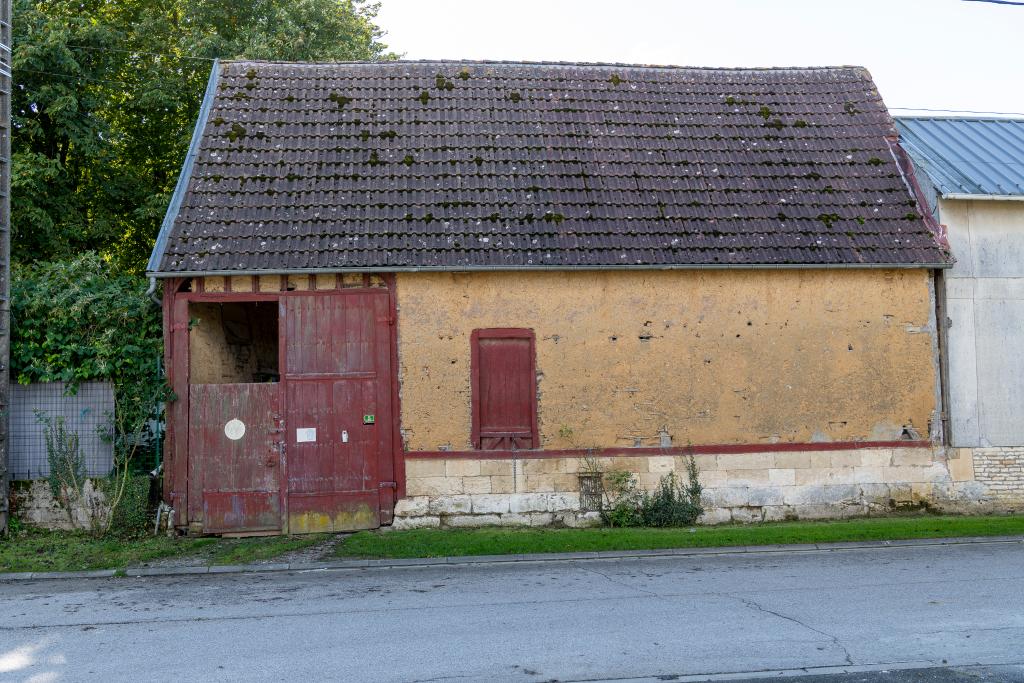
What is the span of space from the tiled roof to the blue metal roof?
0.52 m

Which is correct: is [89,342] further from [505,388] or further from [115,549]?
[505,388]

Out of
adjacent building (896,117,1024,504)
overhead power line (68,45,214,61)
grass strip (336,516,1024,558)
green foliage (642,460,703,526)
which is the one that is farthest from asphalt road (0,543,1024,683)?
overhead power line (68,45,214,61)

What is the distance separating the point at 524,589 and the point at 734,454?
4.58 m

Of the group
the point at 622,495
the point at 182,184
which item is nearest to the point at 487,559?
the point at 622,495

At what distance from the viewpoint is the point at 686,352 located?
40.0ft

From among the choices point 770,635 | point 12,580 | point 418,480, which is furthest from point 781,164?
point 12,580

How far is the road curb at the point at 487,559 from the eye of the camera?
9.71 m

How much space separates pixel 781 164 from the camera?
13.5 m

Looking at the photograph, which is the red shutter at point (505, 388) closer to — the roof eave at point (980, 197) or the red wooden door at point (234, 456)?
the red wooden door at point (234, 456)

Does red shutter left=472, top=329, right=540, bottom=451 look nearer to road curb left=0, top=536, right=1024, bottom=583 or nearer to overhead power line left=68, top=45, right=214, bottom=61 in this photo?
road curb left=0, top=536, right=1024, bottom=583

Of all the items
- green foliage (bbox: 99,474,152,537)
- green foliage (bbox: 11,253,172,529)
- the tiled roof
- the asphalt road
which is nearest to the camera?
the asphalt road

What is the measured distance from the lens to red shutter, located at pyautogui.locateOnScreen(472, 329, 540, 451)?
469 inches

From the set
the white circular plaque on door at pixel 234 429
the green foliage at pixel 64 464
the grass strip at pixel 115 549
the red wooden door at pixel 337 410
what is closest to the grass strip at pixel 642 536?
the red wooden door at pixel 337 410

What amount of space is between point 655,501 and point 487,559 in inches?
110
